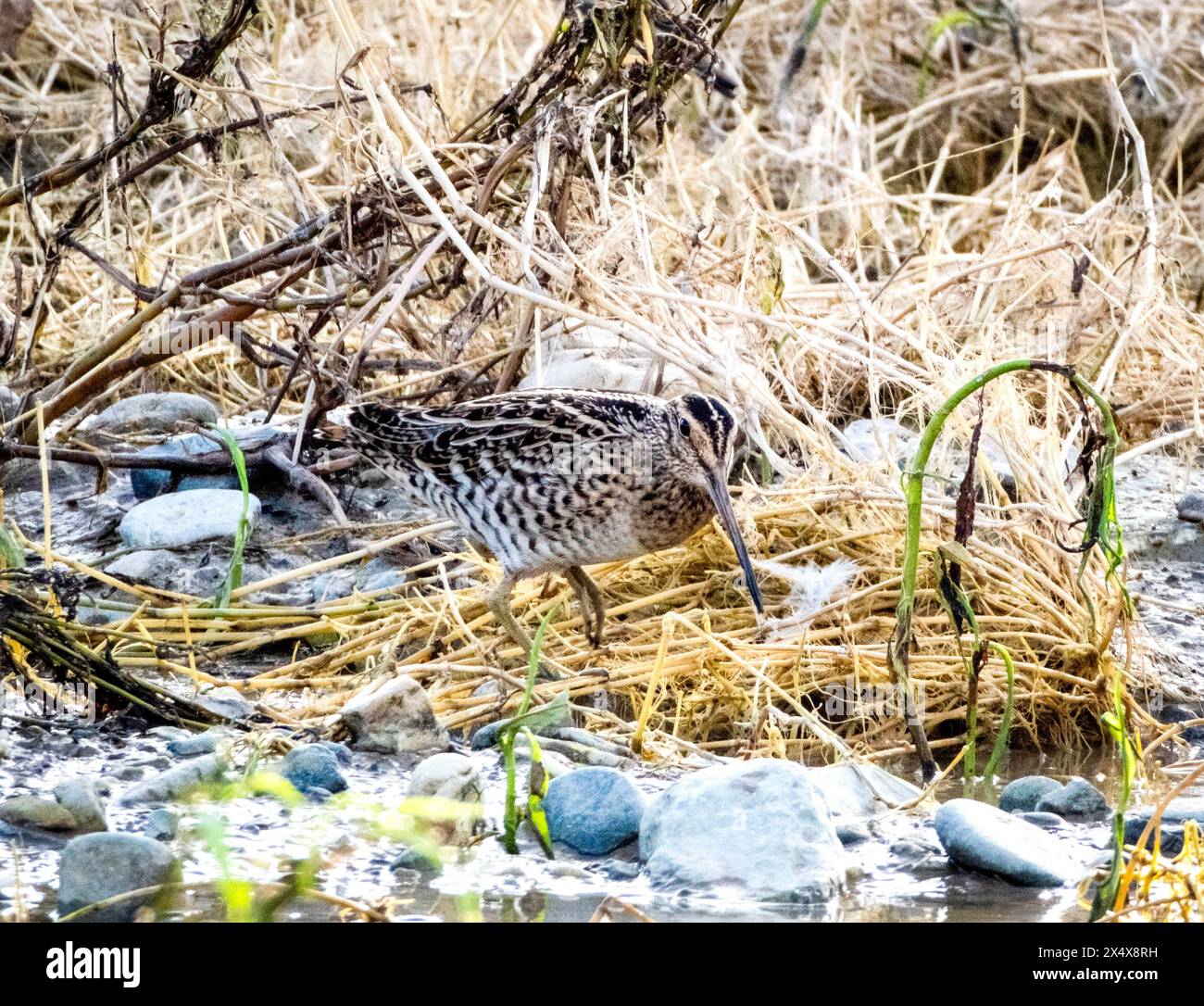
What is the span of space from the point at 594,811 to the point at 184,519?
250 centimetres

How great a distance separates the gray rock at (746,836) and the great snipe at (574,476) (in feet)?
3.67

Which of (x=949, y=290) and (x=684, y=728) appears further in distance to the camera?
(x=949, y=290)

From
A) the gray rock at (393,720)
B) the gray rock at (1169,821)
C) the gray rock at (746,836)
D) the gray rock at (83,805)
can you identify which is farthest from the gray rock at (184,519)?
the gray rock at (1169,821)

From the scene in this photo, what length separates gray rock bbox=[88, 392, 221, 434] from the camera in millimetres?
6297

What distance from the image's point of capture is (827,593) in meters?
4.66

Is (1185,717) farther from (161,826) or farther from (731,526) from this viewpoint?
(161,826)

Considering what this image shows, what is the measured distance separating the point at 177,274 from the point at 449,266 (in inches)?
70.6

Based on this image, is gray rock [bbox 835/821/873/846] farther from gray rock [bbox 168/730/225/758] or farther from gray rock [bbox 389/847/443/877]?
gray rock [bbox 168/730/225/758]

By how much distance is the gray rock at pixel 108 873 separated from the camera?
314 cm

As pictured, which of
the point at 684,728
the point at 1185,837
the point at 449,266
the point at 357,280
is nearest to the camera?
the point at 1185,837

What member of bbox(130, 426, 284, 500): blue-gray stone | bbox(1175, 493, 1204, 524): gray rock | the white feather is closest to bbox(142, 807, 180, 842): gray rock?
the white feather

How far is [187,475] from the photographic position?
5.93 m
